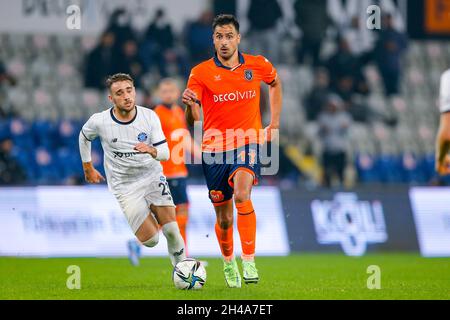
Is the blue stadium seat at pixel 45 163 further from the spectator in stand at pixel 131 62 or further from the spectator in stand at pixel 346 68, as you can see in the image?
the spectator in stand at pixel 346 68

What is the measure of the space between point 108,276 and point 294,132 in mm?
8421

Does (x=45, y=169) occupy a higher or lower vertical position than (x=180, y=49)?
lower

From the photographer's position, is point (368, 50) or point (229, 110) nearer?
point (229, 110)

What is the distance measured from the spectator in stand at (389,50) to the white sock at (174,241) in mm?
10411

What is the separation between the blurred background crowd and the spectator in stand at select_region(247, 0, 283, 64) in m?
0.02

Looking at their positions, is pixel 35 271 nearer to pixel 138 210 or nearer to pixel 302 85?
pixel 138 210

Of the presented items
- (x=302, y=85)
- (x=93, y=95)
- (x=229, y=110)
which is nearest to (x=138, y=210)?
(x=229, y=110)

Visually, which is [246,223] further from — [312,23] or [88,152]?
[312,23]

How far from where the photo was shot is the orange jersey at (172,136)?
1177 cm

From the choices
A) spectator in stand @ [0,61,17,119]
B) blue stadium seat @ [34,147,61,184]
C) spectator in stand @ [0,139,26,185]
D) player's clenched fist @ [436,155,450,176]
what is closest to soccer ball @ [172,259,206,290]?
player's clenched fist @ [436,155,450,176]

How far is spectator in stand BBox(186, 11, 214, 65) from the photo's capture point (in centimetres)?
1811

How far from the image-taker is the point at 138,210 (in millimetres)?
9195

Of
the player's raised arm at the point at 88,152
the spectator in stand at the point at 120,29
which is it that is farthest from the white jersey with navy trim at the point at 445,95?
the spectator in stand at the point at 120,29

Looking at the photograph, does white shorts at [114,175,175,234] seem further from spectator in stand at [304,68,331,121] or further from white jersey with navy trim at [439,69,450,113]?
spectator in stand at [304,68,331,121]
